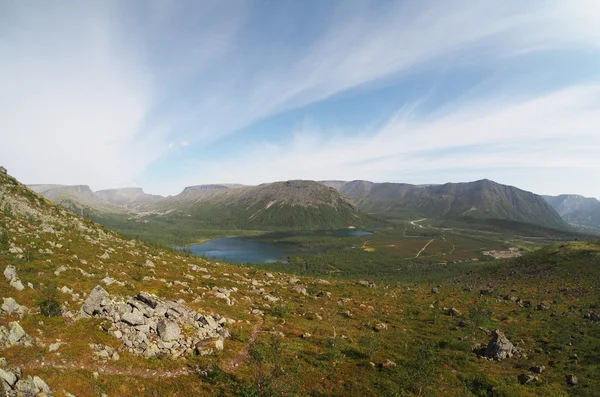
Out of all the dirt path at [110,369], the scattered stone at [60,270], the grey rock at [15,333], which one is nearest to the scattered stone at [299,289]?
the dirt path at [110,369]

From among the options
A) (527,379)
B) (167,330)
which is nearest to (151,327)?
(167,330)

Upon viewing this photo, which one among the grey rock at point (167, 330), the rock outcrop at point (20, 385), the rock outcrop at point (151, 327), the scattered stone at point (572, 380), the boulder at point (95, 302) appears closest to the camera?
the rock outcrop at point (20, 385)

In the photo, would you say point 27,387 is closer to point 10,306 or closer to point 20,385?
point 20,385

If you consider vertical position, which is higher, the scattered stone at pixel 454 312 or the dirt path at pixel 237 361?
the dirt path at pixel 237 361

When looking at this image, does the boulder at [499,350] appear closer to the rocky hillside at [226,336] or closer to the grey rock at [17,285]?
the rocky hillside at [226,336]

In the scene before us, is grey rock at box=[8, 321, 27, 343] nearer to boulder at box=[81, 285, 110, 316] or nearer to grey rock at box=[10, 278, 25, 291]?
boulder at box=[81, 285, 110, 316]

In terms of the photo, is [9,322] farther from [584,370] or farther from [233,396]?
[584,370]

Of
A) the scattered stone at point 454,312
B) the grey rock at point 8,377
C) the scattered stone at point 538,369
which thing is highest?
the grey rock at point 8,377
